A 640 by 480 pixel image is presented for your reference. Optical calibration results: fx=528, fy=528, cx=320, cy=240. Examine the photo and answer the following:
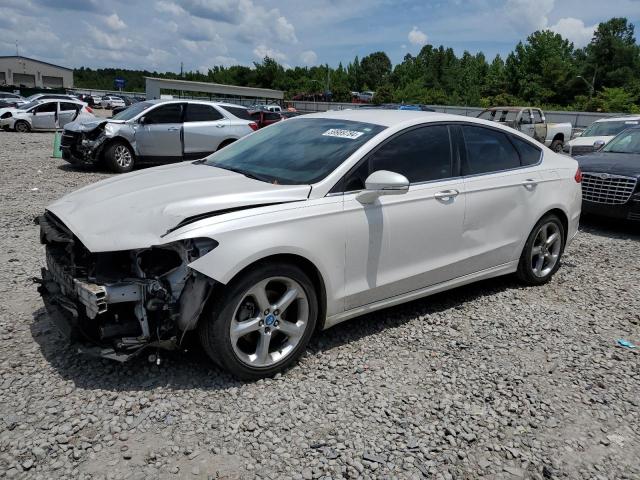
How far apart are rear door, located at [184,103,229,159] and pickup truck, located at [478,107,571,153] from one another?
11.5 metres

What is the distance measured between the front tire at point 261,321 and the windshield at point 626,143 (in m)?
→ 7.79

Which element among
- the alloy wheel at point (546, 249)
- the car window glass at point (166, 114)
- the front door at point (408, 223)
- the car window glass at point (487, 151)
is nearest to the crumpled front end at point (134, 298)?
the front door at point (408, 223)

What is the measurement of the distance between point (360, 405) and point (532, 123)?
19267 mm

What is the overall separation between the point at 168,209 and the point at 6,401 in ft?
4.70

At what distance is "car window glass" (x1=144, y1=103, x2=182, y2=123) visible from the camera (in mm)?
12289

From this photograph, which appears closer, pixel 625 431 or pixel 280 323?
pixel 625 431

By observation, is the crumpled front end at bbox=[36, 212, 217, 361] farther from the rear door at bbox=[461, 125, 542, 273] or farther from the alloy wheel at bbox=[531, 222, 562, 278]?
the alloy wheel at bbox=[531, 222, 562, 278]

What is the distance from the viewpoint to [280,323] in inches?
132

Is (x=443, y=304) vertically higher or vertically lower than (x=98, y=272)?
lower

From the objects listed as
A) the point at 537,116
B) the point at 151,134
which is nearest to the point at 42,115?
the point at 151,134

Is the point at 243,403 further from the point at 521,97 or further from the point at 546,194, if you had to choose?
the point at 521,97

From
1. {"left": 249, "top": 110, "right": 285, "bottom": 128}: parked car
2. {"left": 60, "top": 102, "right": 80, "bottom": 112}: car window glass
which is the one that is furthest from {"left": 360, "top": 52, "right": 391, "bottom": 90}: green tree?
{"left": 249, "top": 110, "right": 285, "bottom": 128}: parked car

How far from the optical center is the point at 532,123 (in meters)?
20.0

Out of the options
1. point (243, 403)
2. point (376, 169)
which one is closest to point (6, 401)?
point (243, 403)
